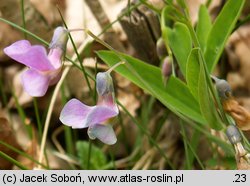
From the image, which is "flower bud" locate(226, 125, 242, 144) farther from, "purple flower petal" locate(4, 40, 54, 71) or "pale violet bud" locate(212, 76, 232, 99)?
"purple flower petal" locate(4, 40, 54, 71)

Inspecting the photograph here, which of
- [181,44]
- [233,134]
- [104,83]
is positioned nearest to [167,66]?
[104,83]

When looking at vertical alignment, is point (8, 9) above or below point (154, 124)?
above

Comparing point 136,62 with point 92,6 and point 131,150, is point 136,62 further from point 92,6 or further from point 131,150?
point 131,150

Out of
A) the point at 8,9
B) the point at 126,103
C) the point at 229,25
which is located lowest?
the point at 126,103

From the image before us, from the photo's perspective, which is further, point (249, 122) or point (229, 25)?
point (229, 25)

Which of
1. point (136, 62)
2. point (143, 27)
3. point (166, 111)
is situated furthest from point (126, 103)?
point (136, 62)

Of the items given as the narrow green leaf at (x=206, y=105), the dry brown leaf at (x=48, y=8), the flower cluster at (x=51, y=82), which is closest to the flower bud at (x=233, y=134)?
the narrow green leaf at (x=206, y=105)

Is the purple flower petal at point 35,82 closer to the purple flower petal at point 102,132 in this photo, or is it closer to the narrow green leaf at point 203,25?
the purple flower petal at point 102,132
